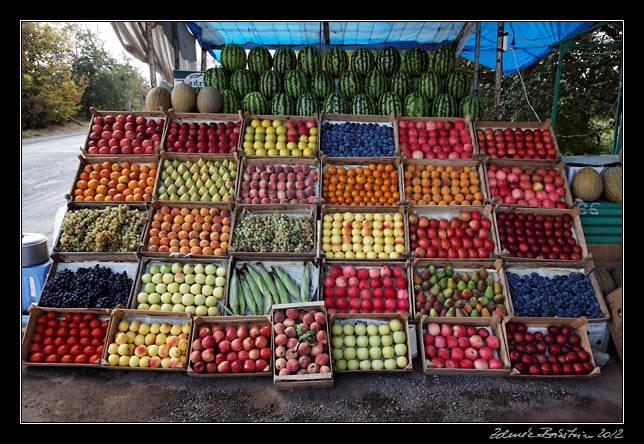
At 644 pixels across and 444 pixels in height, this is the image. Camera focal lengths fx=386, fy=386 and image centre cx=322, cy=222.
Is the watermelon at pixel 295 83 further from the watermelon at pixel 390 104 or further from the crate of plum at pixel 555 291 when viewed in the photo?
the crate of plum at pixel 555 291

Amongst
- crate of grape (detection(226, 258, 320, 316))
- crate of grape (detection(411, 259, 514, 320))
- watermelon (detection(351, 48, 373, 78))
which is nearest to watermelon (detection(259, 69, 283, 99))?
watermelon (detection(351, 48, 373, 78))

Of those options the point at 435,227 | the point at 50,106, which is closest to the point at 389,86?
the point at 435,227

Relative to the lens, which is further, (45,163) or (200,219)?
(45,163)

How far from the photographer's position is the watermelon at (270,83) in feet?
16.4

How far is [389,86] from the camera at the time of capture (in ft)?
16.7

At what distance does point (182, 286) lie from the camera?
3.61 meters

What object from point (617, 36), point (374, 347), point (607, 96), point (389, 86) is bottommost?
point (374, 347)

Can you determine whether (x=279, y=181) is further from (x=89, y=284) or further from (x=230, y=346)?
(x=89, y=284)

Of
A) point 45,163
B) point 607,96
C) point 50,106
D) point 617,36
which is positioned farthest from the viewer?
point 50,106

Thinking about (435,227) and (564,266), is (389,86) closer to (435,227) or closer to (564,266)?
(435,227)

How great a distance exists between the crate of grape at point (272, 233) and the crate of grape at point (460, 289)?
43.2 inches

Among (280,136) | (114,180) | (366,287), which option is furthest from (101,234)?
(366,287)

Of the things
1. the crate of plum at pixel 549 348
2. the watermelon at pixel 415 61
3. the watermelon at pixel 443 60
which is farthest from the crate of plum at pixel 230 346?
the watermelon at pixel 443 60

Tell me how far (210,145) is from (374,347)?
9.35 ft
